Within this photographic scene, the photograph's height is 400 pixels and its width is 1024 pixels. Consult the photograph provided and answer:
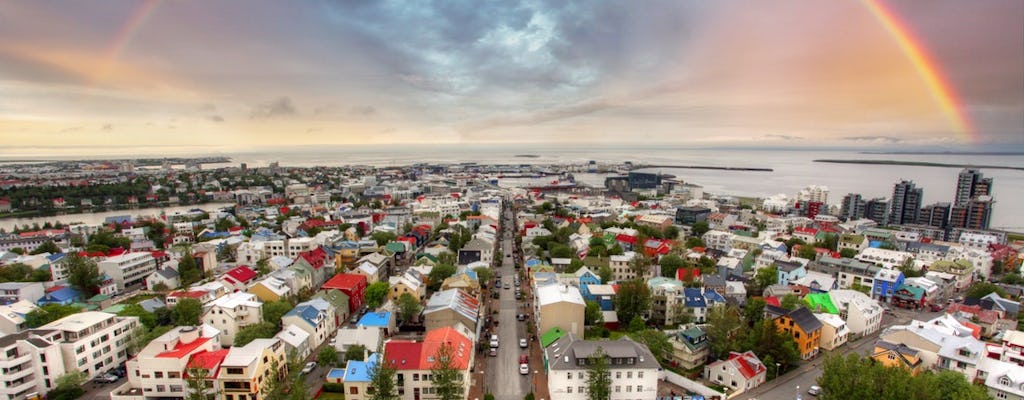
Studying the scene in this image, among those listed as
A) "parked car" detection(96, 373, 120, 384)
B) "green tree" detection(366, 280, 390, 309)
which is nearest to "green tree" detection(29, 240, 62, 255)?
"parked car" detection(96, 373, 120, 384)

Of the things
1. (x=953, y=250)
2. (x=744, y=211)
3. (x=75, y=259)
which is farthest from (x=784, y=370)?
(x=744, y=211)

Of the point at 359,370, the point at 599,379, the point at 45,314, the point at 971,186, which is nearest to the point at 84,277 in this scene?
the point at 45,314

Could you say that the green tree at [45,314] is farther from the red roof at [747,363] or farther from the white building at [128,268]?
the red roof at [747,363]

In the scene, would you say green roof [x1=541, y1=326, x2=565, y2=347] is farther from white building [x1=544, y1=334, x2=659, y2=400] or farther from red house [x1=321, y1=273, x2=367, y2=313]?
red house [x1=321, y1=273, x2=367, y2=313]

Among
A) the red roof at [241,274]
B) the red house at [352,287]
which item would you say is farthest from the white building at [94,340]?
the red house at [352,287]

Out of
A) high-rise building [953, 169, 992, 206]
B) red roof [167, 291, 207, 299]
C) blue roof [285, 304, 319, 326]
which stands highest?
high-rise building [953, 169, 992, 206]
